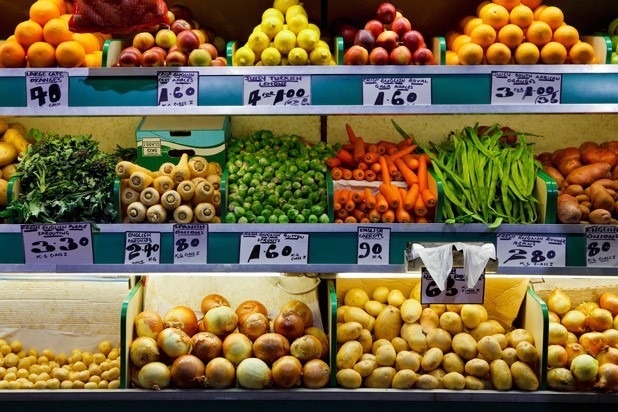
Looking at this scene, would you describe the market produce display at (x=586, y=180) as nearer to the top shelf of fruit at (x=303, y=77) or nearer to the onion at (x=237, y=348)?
the top shelf of fruit at (x=303, y=77)

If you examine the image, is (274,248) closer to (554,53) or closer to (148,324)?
(148,324)

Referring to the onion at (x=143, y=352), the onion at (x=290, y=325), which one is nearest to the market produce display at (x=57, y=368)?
the onion at (x=143, y=352)

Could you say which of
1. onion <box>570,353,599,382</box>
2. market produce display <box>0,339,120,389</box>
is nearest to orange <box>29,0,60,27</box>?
market produce display <box>0,339,120,389</box>

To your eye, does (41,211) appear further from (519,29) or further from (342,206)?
(519,29)

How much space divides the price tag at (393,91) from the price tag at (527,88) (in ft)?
0.95

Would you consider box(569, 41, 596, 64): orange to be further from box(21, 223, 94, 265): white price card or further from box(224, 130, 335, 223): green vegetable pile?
box(21, 223, 94, 265): white price card

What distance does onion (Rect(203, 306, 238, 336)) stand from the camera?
124 inches

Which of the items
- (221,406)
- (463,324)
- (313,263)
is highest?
(313,263)

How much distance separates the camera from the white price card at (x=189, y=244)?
9.55ft

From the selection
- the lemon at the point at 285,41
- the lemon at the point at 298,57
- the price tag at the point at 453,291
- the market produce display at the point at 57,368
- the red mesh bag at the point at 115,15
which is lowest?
the market produce display at the point at 57,368

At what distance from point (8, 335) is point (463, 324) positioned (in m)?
2.22

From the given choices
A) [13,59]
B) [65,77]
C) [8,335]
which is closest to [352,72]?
[65,77]

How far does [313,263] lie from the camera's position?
9.58ft

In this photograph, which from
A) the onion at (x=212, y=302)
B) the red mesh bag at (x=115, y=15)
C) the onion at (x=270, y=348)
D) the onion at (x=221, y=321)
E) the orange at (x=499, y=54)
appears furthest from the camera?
the onion at (x=212, y=302)
